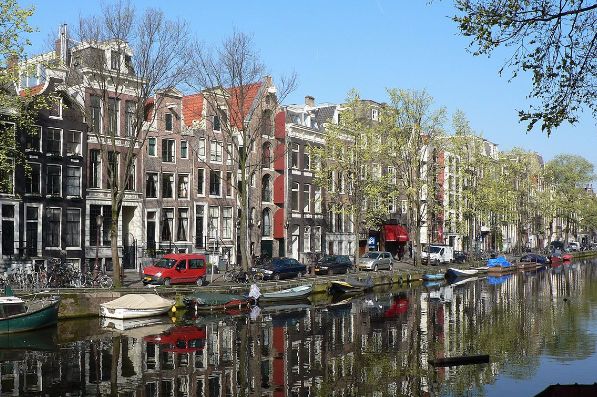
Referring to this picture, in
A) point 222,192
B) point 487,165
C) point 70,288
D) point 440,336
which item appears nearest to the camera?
point 440,336

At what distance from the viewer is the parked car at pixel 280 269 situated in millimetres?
52719

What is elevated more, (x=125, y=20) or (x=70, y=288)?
(x=125, y=20)

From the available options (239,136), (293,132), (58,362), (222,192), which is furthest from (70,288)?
(293,132)

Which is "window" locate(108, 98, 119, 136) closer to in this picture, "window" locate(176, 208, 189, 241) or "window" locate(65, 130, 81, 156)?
"window" locate(65, 130, 81, 156)

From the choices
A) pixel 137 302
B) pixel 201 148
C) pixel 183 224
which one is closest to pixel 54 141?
pixel 183 224

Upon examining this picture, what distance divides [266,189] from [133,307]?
32.2 m

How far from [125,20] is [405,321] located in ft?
77.8

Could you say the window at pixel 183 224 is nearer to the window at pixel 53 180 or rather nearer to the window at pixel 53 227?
the window at pixel 53 227

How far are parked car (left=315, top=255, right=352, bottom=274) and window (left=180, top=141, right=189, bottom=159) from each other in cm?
1488

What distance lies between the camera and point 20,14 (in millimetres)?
31094

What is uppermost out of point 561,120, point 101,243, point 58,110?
point 58,110

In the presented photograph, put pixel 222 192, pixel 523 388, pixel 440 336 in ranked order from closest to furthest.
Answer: pixel 523 388 → pixel 440 336 → pixel 222 192

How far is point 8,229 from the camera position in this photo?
45.2 metres

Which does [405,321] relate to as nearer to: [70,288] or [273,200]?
[70,288]
